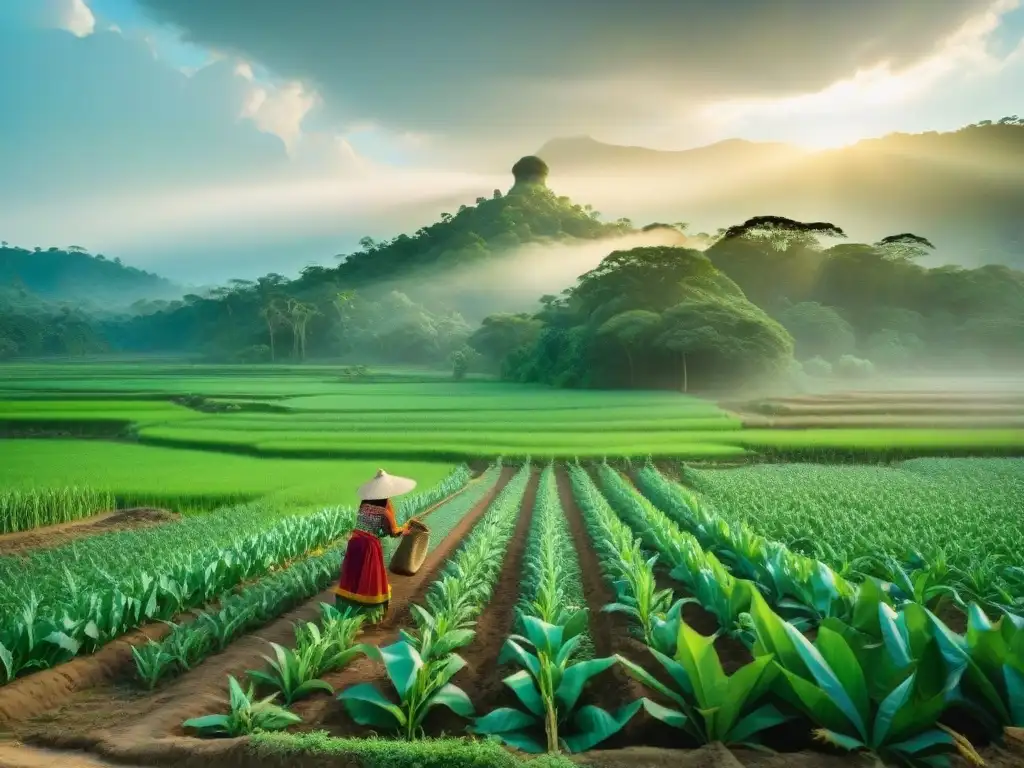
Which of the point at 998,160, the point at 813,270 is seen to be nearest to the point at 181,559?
the point at 998,160

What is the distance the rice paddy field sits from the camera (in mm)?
2893

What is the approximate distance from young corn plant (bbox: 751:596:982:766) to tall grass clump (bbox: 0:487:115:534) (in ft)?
47.1

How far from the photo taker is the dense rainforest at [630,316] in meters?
38.0

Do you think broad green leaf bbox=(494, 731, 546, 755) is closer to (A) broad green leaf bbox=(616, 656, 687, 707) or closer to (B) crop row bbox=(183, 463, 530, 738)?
(B) crop row bbox=(183, 463, 530, 738)

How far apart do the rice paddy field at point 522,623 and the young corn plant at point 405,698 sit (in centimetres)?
2

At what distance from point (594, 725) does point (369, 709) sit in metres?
1.25

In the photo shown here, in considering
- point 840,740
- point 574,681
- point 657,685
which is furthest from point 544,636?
point 840,740

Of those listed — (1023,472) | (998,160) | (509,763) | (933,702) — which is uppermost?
(998,160)

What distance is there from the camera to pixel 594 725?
3.11 meters

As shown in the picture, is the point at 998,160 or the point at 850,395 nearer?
the point at 850,395

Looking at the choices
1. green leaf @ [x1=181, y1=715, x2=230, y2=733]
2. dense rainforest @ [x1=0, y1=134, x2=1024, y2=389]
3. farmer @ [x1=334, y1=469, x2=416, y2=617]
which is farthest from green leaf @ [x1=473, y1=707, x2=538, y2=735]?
dense rainforest @ [x1=0, y1=134, x2=1024, y2=389]

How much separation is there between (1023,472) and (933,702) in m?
17.7

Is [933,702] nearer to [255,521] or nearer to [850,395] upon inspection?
[255,521]

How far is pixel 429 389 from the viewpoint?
134 feet
